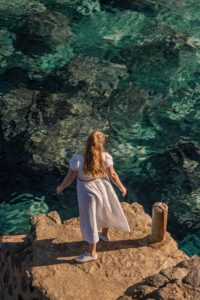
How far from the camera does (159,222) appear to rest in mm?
8875

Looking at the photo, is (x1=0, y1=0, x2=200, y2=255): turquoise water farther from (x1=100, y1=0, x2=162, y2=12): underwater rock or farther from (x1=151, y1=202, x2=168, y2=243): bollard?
(x1=151, y1=202, x2=168, y2=243): bollard

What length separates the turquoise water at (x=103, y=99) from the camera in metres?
13.5

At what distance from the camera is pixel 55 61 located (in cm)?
1777

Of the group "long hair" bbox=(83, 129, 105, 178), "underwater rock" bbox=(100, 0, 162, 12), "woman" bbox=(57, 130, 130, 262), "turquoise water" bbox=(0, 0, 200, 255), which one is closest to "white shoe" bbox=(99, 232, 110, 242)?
"woman" bbox=(57, 130, 130, 262)

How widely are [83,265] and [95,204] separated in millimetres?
930

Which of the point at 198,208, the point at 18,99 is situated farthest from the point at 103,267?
the point at 18,99

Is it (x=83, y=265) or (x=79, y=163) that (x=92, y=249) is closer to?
(x=83, y=265)

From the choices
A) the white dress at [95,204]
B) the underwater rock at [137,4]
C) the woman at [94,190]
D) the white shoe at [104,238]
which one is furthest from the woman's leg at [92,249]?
the underwater rock at [137,4]

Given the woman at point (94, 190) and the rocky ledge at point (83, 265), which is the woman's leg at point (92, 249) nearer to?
the woman at point (94, 190)

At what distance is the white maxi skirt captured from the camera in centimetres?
835

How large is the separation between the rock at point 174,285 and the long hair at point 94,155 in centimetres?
156

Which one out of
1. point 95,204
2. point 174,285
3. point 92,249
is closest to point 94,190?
point 95,204

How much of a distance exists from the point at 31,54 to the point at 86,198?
10.5 metres

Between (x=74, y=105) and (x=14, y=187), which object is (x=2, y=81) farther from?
(x=14, y=187)
